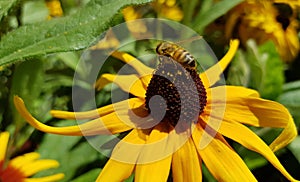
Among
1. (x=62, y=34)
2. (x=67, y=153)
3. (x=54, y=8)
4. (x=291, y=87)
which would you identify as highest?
(x=62, y=34)

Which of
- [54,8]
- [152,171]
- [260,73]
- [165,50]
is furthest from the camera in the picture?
[54,8]

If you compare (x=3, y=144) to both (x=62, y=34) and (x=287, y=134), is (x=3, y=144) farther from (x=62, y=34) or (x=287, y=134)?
(x=287, y=134)

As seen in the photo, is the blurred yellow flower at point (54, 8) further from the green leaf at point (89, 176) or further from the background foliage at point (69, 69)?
the green leaf at point (89, 176)

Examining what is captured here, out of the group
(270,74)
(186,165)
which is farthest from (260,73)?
(186,165)

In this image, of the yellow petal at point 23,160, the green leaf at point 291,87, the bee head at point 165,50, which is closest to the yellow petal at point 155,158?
the bee head at point 165,50

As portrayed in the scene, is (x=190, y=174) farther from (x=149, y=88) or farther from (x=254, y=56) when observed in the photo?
(x=254, y=56)
